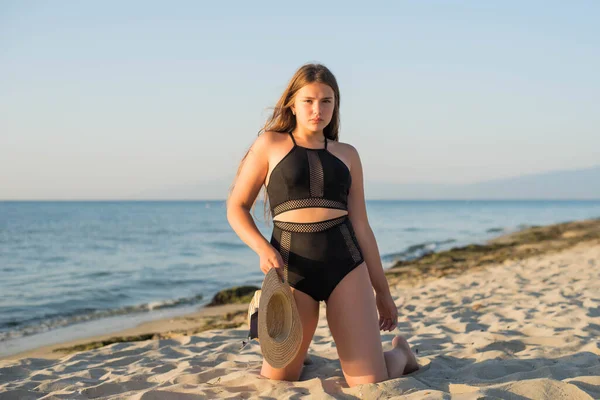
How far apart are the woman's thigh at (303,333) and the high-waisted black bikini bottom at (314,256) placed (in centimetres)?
5

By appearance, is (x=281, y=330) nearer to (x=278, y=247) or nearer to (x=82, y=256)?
(x=278, y=247)

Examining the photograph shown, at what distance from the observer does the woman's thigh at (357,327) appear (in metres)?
3.63

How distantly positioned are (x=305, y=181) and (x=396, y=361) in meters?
1.41

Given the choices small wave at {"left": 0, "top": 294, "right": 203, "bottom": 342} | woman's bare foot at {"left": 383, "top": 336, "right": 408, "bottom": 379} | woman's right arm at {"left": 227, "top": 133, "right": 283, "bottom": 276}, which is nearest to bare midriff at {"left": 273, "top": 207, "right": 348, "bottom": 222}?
woman's right arm at {"left": 227, "top": 133, "right": 283, "bottom": 276}

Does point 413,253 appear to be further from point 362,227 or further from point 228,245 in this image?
point 362,227

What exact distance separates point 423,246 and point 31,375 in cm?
2016

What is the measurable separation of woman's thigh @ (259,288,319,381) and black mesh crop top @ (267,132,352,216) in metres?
0.58

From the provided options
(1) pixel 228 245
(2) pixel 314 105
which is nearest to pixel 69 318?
(2) pixel 314 105

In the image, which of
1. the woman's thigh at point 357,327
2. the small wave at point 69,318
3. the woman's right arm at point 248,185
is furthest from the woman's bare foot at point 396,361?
the small wave at point 69,318

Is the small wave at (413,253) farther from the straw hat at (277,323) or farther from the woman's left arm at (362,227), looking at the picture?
the straw hat at (277,323)

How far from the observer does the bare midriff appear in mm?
3623

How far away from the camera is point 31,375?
447 centimetres

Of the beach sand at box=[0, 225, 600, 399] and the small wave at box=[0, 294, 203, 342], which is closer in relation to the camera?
the beach sand at box=[0, 225, 600, 399]

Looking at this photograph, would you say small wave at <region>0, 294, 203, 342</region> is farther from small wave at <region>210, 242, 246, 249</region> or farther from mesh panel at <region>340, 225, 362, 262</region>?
small wave at <region>210, 242, 246, 249</region>
